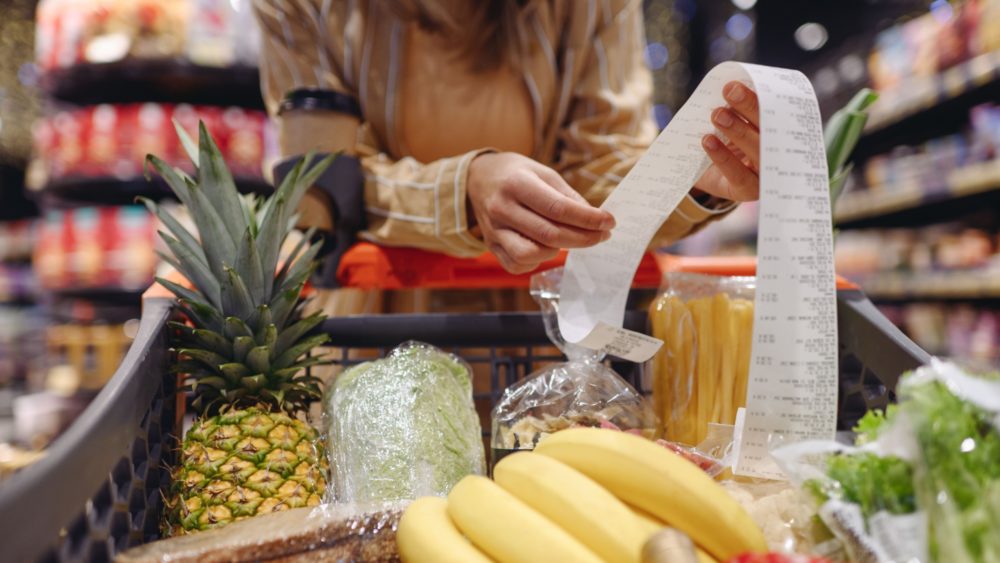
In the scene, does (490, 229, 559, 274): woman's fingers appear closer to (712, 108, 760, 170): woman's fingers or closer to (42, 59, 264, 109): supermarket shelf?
(712, 108, 760, 170): woman's fingers

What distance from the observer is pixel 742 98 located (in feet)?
2.48

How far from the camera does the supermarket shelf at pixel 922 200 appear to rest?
326 centimetres

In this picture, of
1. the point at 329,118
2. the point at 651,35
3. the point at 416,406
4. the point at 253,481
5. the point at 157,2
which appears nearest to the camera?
the point at 253,481

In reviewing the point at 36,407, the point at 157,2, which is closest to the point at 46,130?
the point at 157,2

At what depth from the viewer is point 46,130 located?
3.30m

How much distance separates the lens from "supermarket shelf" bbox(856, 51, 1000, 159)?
3211 mm

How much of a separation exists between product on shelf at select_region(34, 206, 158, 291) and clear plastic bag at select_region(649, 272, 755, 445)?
2759 millimetres

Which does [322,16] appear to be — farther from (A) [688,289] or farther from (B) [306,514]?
(B) [306,514]

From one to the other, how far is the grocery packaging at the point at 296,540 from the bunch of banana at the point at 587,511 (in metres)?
0.04

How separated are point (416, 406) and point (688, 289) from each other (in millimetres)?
435

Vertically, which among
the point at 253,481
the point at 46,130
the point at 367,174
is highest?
the point at 46,130

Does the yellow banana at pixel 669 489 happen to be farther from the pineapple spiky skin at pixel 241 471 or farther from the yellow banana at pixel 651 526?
the pineapple spiky skin at pixel 241 471

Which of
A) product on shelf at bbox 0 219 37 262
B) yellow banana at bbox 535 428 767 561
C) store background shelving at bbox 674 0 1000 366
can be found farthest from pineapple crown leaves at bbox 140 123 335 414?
product on shelf at bbox 0 219 37 262

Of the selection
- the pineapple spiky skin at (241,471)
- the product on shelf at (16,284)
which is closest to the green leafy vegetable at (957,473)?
the pineapple spiky skin at (241,471)
